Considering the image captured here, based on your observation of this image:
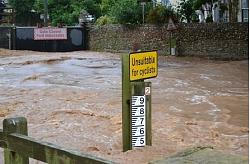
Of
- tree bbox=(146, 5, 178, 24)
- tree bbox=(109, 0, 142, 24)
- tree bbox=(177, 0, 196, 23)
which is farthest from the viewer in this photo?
tree bbox=(109, 0, 142, 24)

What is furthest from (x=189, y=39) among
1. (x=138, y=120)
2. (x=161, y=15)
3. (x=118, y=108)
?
(x=138, y=120)

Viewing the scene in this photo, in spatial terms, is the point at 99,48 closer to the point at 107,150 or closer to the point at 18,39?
the point at 18,39

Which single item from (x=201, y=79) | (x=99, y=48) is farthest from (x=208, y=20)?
(x=201, y=79)

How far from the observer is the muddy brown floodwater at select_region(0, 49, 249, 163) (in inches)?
327

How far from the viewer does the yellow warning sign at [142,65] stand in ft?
21.0

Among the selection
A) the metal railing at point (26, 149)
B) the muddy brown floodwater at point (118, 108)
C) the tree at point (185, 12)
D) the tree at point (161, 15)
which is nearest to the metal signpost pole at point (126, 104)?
the muddy brown floodwater at point (118, 108)

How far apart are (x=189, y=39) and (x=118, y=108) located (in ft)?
61.7

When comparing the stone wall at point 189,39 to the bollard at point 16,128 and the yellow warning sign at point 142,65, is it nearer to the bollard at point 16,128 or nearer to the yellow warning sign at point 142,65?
the yellow warning sign at point 142,65

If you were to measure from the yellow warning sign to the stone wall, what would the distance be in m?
17.5

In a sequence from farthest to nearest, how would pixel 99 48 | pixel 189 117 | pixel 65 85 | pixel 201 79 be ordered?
pixel 99 48 → pixel 201 79 → pixel 65 85 → pixel 189 117

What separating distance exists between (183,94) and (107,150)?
6.87m

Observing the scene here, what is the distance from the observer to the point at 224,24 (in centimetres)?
2805

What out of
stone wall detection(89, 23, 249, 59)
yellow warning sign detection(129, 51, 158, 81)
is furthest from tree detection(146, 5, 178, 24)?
yellow warning sign detection(129, 51, 158, 81)

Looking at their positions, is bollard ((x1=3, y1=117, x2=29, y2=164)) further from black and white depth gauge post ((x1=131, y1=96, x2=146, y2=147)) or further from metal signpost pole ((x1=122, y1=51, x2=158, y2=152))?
black and white depth gauge post ((x1=131, y1=96, x2=146, y2=147))
